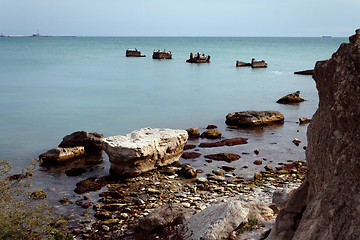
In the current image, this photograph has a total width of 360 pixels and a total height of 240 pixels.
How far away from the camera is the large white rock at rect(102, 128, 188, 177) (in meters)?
12.2

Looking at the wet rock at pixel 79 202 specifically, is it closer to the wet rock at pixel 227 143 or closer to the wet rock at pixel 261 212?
the wet rock at pixel 261 212

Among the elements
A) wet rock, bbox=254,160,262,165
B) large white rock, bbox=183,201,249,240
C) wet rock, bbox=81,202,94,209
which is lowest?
wet rock, bbox=81,202,94,209

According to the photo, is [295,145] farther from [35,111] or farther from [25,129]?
[35,111]

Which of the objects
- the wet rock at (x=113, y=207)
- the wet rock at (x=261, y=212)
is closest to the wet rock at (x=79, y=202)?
the wet rock at (x=113, y=207)

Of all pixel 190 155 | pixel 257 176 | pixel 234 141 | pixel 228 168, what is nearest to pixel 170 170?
pixel 190 155

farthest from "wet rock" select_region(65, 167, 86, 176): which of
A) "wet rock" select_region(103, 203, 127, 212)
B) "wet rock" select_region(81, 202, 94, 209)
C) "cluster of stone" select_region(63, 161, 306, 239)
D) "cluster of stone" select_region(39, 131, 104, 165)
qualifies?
"wet rock" select_region(103, 203, 127, 212)

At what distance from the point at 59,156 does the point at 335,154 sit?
11918 mm

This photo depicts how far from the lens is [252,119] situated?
2033cm

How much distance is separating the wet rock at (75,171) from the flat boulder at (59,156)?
102 cm

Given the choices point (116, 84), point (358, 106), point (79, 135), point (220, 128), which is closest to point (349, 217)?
point (358, 106)

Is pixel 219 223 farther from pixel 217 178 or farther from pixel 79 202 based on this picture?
pixel 217 178

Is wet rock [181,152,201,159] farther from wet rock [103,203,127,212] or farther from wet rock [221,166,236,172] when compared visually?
wet rock [103,203,127,212]

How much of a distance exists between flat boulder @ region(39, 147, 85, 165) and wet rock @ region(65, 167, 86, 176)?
40.2 inches

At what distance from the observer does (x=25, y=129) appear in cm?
1930
